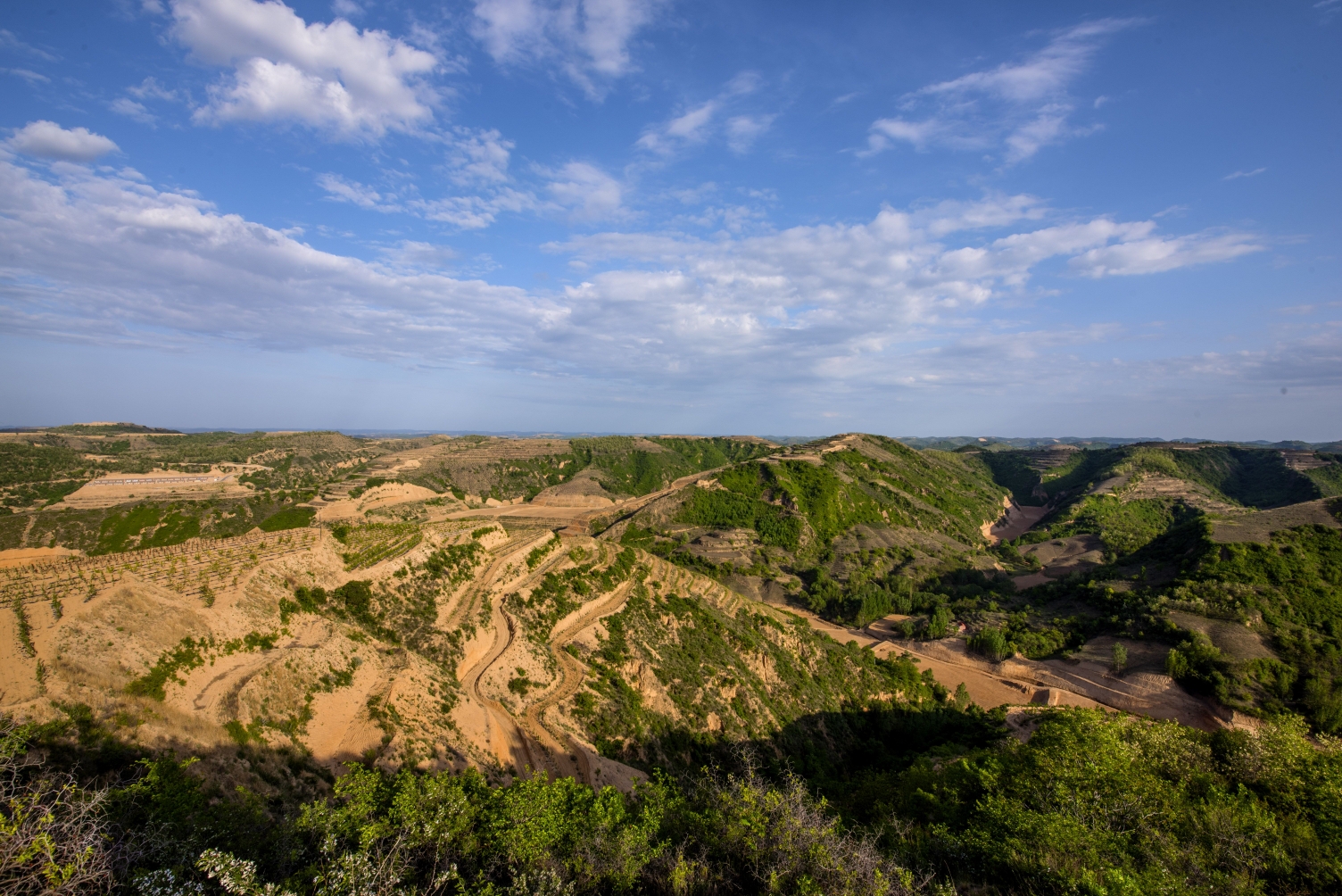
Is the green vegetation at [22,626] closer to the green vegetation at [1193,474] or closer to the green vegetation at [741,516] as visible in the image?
the green vegetation at [741,516]

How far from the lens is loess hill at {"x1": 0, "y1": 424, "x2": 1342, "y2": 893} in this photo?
1389cm

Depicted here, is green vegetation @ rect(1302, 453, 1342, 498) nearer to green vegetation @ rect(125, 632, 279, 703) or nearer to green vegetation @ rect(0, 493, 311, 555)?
green vegetation @ rect(125, 632, 279, 703)

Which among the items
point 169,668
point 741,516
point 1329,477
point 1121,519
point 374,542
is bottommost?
point 741,516

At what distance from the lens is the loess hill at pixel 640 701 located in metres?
13.9

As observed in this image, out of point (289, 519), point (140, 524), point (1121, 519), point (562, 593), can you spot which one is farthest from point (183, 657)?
point (1121, 519)

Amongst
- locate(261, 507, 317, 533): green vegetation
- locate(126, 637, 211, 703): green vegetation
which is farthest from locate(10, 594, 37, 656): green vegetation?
locate(261, 507, 317, 533): green vegetation

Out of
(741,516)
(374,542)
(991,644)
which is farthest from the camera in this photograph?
(741,516)

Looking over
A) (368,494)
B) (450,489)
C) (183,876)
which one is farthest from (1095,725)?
(450,489)

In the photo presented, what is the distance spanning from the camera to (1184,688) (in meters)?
42.7

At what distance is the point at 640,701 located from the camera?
31.1 metres

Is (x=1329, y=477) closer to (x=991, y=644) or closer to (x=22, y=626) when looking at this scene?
(x=991, y=644)

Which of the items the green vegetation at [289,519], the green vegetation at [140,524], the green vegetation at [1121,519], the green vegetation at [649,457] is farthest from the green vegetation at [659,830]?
the green vegetation at [649,457]

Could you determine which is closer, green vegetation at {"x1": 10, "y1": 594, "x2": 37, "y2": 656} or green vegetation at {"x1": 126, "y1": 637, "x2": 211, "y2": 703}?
green vegetation at {"x1": 10, "y1": 594, "x2": 37, "y2": 656}

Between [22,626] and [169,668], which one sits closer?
[22,626]
